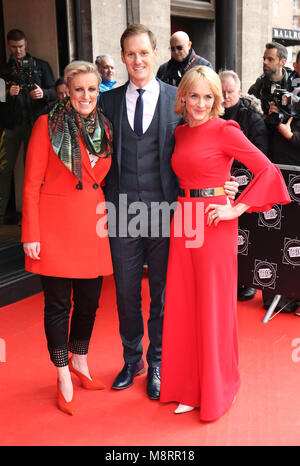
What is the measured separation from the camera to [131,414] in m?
2.86

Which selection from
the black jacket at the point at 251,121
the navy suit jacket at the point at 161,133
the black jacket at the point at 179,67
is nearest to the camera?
the navy suit jacket at the point at 161,133

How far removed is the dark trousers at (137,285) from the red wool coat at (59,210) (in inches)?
7.2

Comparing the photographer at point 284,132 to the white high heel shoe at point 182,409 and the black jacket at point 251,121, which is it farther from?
the white high heel shoe at point 182,409

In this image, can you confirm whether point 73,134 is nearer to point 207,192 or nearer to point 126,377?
point 207,192

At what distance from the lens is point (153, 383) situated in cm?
307

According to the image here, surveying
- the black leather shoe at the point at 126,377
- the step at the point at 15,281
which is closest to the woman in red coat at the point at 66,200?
the black leather shoe at the point at 126,377

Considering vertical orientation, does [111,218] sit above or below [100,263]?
above

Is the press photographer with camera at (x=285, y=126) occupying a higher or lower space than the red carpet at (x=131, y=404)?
higher

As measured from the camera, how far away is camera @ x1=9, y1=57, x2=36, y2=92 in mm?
5594

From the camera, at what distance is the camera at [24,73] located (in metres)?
5.59
